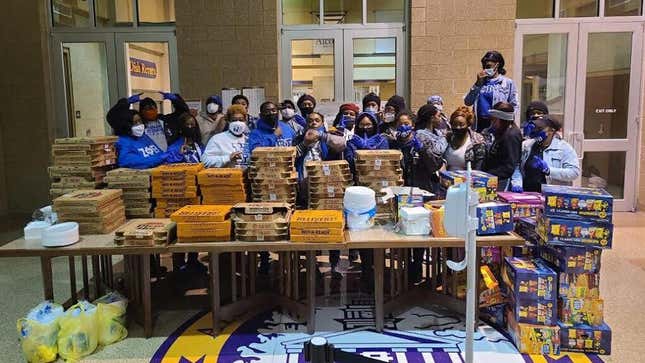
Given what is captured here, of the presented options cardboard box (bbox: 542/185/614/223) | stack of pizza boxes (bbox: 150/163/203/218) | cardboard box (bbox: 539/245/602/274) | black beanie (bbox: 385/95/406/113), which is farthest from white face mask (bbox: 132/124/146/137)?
cardboard box (bbox: 539/245/602/274)

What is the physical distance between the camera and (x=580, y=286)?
9.52 ft

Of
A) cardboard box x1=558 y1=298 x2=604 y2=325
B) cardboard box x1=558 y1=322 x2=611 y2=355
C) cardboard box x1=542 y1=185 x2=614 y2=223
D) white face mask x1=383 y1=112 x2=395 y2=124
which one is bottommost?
cardboard box x1=558 y1=322 x2=611 y2=355

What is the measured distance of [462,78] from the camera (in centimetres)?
624

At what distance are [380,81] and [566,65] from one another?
2.32m

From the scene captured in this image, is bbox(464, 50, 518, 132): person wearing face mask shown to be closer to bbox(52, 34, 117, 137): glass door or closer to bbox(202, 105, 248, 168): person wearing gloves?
bbox(202, 105, 248, 168): person wearing gloves

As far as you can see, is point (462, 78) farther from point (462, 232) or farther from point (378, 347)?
point (462, 232)

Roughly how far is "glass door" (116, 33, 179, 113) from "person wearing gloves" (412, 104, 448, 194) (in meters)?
3.82

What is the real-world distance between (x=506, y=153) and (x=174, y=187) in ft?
7.55

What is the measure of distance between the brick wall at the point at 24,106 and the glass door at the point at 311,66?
10.4 feet

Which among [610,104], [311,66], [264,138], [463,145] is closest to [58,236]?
[264,138]

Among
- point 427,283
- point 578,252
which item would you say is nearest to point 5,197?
point 427,283

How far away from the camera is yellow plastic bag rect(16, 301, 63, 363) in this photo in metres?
2.88

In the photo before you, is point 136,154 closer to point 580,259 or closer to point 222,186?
point 222,186

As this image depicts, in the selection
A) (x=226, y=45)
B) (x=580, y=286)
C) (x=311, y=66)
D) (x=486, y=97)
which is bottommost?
(x=580, y=286)
